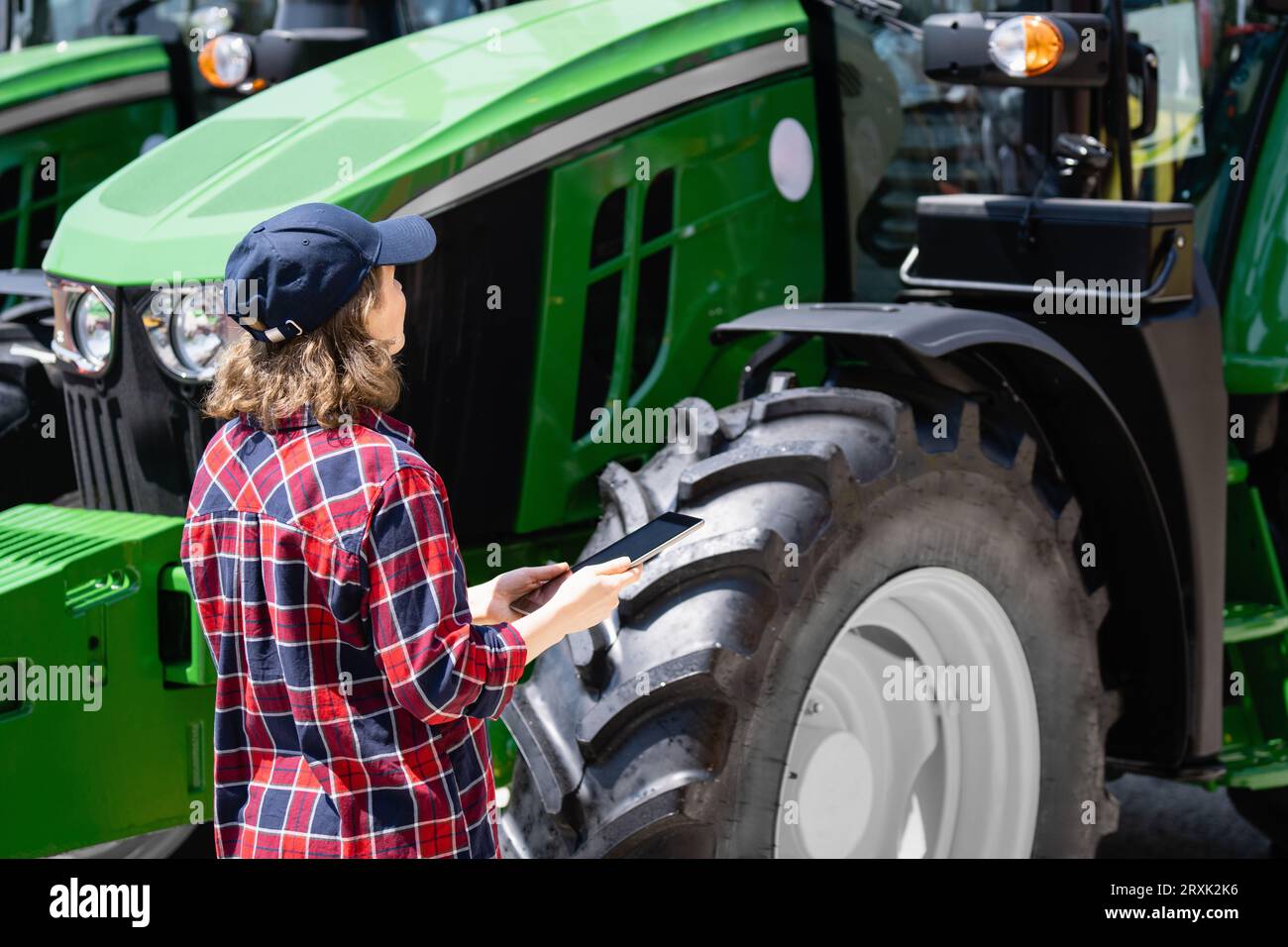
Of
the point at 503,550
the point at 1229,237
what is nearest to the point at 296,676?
the point at 503,550

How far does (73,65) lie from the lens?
5824 millimetres

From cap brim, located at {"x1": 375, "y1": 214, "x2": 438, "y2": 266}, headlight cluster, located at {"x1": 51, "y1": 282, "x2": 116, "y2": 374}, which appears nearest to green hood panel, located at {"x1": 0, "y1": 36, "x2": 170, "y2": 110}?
headlight cluster, located at {"x1": 51, "y1": 282, "x2": 116, "y2": 374}

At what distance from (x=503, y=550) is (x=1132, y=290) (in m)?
1.36

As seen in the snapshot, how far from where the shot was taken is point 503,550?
3.41m

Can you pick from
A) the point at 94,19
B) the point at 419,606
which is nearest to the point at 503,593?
the point at 419,606

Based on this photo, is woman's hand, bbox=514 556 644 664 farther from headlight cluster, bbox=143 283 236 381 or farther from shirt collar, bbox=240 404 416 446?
headlight cluster, bbox=143 283 236 381

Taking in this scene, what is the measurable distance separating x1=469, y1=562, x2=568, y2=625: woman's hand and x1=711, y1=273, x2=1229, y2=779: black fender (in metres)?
1.04

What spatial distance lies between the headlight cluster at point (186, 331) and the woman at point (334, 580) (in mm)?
869

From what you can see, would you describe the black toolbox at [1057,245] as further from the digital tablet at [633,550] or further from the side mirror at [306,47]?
the side mirror at [306,47]

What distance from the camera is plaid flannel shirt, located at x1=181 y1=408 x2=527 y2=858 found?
215 cm

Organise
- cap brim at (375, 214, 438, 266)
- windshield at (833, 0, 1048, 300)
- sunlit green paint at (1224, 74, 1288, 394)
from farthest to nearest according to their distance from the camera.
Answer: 1. sunlit green paint at (1224, 74, 1288, 394)
2. windshield at (833, 0, 1048, 300)
3. cap brim at (375, 214, 438, 266)
